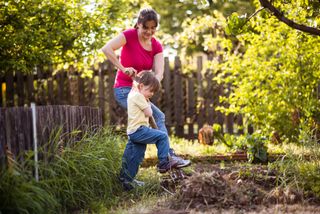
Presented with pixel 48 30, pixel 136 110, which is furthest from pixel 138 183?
pixel 48 30

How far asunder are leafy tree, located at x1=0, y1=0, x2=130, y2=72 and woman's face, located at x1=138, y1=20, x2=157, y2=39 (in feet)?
9.06

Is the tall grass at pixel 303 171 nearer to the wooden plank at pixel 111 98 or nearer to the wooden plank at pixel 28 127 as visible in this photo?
the wooden plank at pixel 28 127

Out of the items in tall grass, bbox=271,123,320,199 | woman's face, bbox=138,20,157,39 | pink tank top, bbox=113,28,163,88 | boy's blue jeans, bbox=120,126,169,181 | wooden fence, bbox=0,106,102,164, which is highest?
woman's face, bbox=138,20,157,39

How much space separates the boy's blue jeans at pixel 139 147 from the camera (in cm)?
494

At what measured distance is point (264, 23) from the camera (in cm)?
790

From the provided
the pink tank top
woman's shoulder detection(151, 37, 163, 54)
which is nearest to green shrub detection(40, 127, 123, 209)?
the pink tank top

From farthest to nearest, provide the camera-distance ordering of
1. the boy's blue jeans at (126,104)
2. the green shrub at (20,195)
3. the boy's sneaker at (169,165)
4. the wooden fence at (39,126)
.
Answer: the boy's blue jeans at (126,104) < the boy's sneaker at (169,165) < the wooden fence at (39,126) < the green shrub at (20,195)

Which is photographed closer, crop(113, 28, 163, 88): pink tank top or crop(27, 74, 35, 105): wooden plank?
crop(113, 28, 163, 88): pink tank top

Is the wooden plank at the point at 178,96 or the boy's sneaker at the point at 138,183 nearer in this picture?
the boy's sneaker at the point at 138,183

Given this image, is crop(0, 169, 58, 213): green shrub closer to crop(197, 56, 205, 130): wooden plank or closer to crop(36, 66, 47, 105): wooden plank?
crop(197, 56, 205, 130): wooden plank

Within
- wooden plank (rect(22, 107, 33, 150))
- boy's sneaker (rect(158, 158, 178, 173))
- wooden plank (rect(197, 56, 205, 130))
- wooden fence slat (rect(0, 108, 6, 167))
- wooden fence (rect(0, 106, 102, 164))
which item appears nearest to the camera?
wooden fence slat (rect(0, 108, 6, 167))

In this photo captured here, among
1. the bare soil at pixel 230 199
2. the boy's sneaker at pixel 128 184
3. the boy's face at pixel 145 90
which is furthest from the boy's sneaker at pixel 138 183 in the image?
the boy's face at pixel 145 90

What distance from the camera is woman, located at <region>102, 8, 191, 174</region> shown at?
17.1ft

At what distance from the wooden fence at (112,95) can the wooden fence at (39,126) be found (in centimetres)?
464
